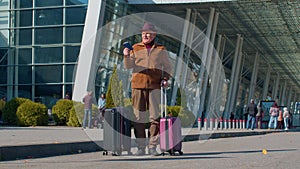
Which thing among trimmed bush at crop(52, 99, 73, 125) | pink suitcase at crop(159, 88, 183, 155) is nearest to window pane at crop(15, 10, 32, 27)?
trimmed bush at crop(52, 99, 73, 125)

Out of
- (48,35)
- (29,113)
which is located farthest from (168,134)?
(48,35)

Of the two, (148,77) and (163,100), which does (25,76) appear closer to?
(163,100)

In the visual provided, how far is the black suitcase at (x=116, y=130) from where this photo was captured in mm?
8898

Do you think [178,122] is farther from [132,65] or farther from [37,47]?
[37,47]

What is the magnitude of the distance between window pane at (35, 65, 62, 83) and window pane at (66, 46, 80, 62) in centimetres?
65

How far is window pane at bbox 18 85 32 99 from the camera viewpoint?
28734 mm

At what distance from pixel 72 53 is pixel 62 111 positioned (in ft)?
17.0

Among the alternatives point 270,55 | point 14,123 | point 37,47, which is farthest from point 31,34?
point 270,55

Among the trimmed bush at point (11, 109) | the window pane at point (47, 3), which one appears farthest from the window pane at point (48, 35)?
the trimmed bush at point (11, 109)

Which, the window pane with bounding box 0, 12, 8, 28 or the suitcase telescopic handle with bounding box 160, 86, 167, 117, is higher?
the window pane with bounding box 0, 12, 8, 28

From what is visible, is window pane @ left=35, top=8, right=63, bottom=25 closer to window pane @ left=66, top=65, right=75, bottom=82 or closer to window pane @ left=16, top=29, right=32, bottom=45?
window pane @ left=16, top=29, right=32, bottom=45

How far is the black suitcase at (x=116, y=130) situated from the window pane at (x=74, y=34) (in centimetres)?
2015

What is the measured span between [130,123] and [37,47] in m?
20.9

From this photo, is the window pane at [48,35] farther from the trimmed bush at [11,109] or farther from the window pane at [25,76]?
the trimmed bush at [11,109]
